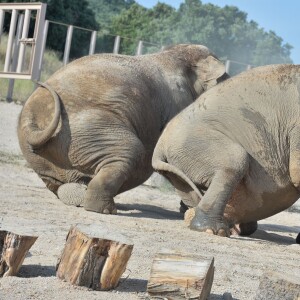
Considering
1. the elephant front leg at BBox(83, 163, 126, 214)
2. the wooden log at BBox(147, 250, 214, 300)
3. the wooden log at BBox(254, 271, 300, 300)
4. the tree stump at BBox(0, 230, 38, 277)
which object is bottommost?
the elephant front leg at BBox(83, 163, 126, 214)

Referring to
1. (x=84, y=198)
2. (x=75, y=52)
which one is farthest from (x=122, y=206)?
(x=75, y=52)

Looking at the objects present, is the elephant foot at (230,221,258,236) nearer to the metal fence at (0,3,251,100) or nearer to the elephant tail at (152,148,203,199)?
the elephant tail at (152,148,203,199)

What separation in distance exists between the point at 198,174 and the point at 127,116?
1.82 metres

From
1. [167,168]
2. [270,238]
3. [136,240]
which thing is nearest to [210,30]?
[270,238]

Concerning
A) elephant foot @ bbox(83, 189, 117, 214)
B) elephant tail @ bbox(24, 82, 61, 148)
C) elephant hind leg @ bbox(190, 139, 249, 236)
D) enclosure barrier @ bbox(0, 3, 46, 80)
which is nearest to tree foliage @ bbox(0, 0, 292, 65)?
enclosure barrier @ bbox(0, 3, 46, 80)

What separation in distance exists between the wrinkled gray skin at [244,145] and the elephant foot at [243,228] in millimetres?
285

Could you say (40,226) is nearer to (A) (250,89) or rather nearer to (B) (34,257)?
(B) (34,257)

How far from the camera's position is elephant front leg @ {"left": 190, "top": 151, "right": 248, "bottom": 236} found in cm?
893

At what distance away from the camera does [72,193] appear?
10633 millimetres

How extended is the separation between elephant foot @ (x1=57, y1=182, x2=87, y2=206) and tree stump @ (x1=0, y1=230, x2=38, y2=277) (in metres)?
4.90

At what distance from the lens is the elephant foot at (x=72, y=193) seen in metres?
10.6

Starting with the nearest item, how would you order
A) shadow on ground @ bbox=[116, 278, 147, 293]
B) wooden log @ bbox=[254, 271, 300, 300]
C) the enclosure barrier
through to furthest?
1. wooden log @ bbox=[254, 271, 300, 300]
2. shadow on ground @ bbox=[116, 278, 147, 293]
3. the enclosure barrier

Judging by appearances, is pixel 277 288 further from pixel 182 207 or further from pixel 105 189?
pixel 182 207

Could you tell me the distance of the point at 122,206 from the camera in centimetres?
1169
